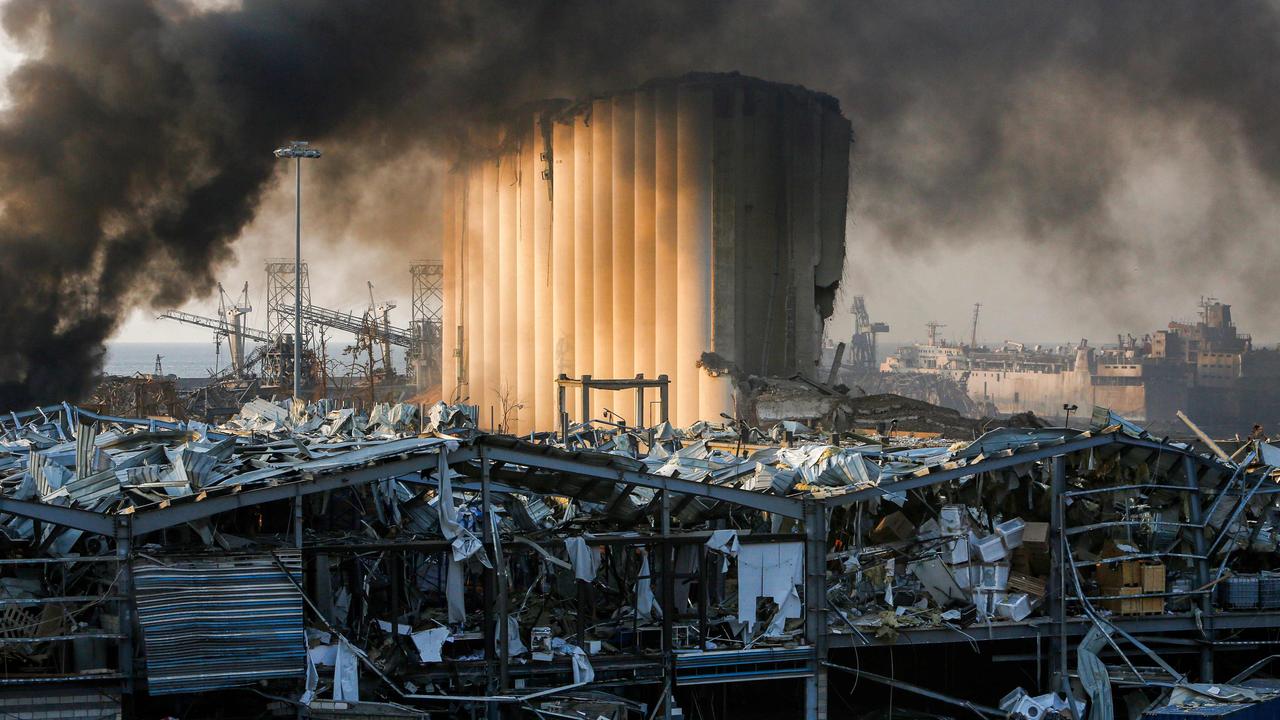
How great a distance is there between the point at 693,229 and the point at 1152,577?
1054 inches

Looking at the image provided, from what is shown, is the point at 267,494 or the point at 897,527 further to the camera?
the point at 897,527

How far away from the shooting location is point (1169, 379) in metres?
124

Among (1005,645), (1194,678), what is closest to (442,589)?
(1005,645)

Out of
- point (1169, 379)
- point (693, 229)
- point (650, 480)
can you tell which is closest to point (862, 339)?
point (1169, 379)

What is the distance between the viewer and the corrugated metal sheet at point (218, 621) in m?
13.9

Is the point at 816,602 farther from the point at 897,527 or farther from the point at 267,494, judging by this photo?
the point at 267,494

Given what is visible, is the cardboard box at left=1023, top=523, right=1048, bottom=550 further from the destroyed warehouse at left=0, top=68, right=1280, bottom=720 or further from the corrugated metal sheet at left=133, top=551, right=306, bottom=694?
the corrugated metal sheet at left=133, top=551, right=306, bottom=694

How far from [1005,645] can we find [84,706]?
12305 mm

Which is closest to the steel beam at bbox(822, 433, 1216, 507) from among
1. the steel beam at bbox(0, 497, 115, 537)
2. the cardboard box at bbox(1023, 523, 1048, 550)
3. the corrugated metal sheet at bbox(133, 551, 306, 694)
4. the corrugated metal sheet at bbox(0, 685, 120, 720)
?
the cardboard box at bbox(1023, 523, 1048, 550)

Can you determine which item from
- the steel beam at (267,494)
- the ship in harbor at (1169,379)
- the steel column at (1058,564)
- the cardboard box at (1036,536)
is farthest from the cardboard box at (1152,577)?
the ship in harbor at (1169,379)

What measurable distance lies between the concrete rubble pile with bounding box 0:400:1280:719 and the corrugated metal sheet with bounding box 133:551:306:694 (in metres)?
0.02

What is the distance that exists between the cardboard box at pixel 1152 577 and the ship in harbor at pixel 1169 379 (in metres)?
103

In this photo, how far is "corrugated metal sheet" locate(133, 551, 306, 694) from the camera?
13.9 metres

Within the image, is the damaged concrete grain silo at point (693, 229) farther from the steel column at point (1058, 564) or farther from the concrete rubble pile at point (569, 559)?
the steel column at point (1058, 564)
